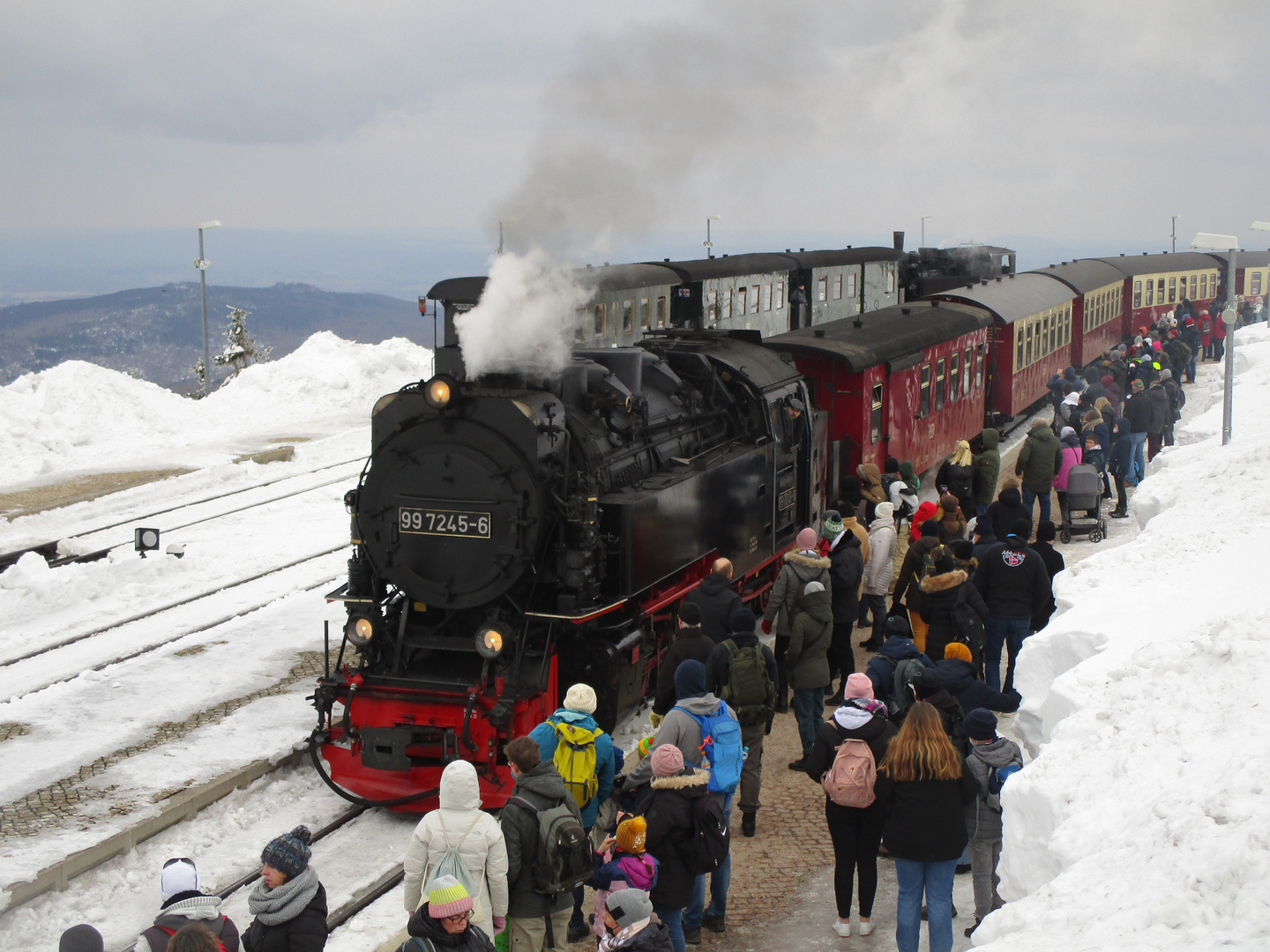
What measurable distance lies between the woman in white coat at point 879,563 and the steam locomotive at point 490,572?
2.07 meters

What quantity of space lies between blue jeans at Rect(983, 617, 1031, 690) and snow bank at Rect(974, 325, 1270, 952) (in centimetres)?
139

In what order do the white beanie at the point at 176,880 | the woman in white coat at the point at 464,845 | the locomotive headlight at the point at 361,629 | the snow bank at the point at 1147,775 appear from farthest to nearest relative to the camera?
the locomotive headlight at the point at 361,629, the woman in white coat at the point at 464,845, the white beanie at the point at 176,880, the snow bank at the point at 1147,775

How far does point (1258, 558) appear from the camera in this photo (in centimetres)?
794

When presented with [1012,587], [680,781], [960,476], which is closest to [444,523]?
[680,781]

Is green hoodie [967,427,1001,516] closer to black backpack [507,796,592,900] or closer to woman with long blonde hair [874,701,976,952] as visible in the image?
woman with long blonde hair [874,701,976,952]

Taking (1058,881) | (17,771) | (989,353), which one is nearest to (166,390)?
(989,353)

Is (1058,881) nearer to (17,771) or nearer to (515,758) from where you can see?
(515,758)

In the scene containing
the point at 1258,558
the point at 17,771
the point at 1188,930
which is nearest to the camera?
the point at 1188,930

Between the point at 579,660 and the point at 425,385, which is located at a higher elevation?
the point at 425,385

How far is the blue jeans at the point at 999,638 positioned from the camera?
976 centimetres

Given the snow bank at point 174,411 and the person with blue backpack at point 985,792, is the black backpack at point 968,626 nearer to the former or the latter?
the person with blue backpack at point 985,792

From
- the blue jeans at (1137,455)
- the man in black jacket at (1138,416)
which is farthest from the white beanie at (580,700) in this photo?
the blue jeans at (1137,455)

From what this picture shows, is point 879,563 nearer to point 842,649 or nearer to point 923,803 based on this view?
point 842,649

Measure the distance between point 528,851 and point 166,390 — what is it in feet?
87.7
